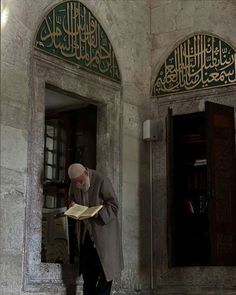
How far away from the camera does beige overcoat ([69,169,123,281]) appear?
6.22 metres

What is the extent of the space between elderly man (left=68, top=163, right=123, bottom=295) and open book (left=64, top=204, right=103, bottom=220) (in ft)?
0.38

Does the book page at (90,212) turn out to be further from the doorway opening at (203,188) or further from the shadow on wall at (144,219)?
the shadow on wall at (144,219)

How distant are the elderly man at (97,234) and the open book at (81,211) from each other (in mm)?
115

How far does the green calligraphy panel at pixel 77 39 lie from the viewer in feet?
22.3

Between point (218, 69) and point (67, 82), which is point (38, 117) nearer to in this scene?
point (67, 82)

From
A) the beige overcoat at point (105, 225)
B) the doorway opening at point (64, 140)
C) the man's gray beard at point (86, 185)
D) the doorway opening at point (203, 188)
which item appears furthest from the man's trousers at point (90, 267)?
the doorway opening at point (203, 188)

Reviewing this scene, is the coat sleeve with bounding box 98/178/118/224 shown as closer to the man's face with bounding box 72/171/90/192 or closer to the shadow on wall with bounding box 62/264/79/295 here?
the man's face with bounding box 72/171/90/192

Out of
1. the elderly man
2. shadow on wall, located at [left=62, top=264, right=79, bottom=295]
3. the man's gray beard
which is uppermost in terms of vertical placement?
the man's gray beard

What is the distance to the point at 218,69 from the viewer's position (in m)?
7.78

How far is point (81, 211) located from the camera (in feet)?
20.2

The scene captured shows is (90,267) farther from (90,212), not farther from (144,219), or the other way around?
(144,219)

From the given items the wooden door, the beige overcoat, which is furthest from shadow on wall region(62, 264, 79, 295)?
the wooden door

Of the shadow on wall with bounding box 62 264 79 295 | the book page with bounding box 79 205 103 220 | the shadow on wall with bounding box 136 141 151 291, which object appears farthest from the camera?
the shadow on wall with bounding box 136 141 151 291

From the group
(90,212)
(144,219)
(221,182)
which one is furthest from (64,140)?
(90,212)
